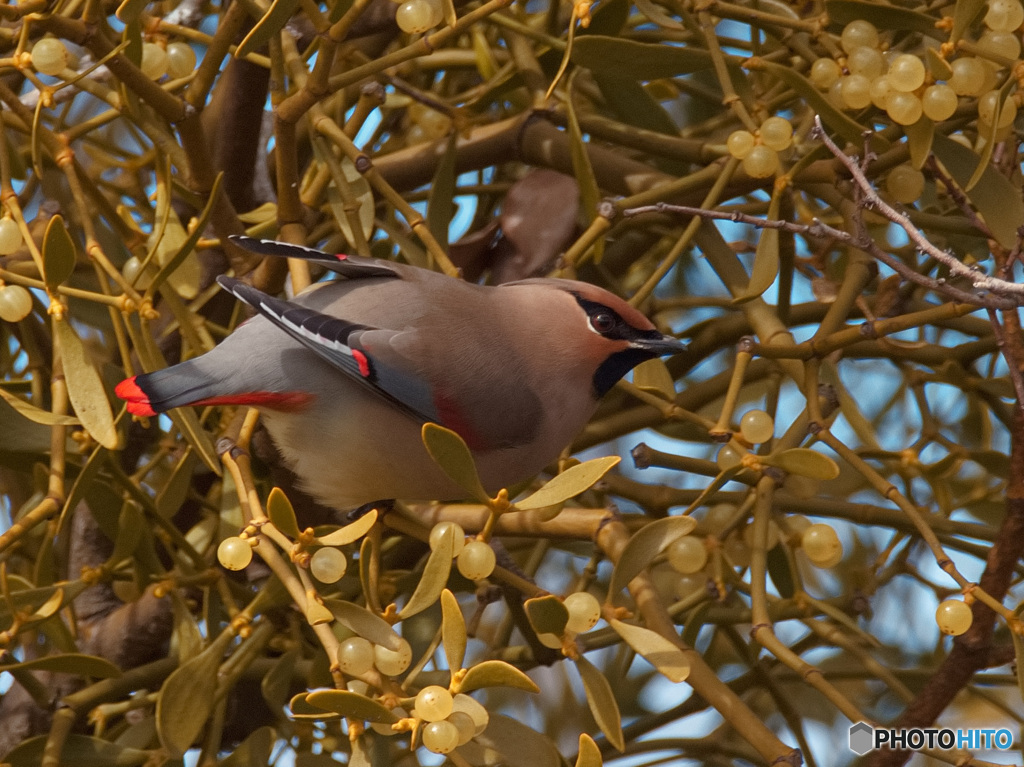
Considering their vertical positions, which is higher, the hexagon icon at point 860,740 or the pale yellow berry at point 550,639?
the pale yellow berry at point 550,639

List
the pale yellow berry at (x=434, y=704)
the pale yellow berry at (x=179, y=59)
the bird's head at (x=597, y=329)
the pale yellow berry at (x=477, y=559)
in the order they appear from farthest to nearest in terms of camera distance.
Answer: the bird's head at (x=597, y=329) → the pale yellow berry at (x=179, y=59) → the pale yellow berry at (x=477, y=559) → the pale yellow berry at (x=434, y=704)

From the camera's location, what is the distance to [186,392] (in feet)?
5.19

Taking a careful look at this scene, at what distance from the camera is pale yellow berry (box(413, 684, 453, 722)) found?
1149 mm

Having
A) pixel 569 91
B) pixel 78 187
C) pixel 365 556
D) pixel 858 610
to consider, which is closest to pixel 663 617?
pixel 365 556

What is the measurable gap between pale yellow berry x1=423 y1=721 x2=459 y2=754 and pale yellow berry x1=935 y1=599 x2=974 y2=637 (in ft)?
1.95

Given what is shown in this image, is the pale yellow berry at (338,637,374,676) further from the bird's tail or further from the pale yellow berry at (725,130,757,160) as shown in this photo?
the pale yellow berry at (725,130,757,160)

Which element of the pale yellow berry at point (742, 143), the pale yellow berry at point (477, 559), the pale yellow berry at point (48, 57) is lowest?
the pale yellow berry at point (477, 559)

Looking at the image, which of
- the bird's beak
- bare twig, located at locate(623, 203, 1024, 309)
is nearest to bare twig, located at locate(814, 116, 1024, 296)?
bare twig, located at locate(623, 203, 1024, 309)

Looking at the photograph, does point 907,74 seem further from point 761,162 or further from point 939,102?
point 761,162

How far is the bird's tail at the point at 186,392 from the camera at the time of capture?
1.55m

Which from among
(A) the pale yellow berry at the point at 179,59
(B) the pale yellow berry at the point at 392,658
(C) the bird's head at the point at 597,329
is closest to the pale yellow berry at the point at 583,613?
(B) the pale yellow berry at the point at 392,658

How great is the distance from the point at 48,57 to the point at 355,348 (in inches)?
20.3

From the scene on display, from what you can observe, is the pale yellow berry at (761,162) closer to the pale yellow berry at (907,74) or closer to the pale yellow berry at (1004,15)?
the pale yellow berry at (907,74)

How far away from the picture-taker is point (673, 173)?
202 centimetres
